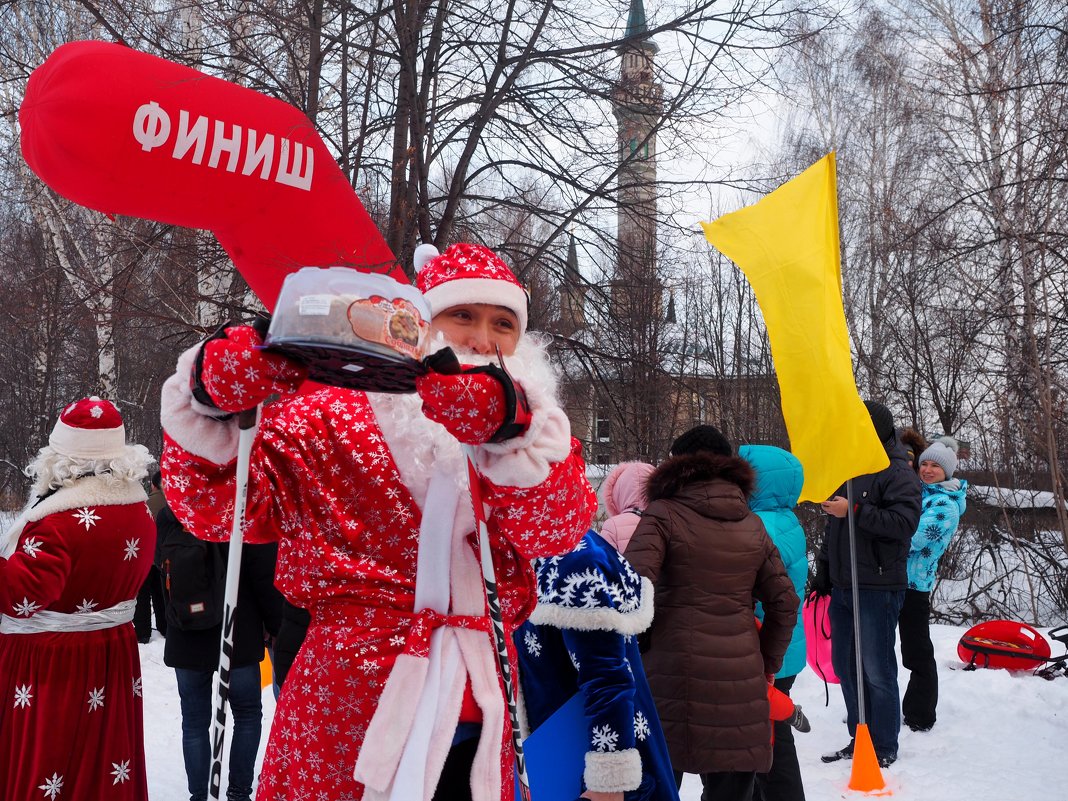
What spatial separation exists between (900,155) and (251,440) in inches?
762

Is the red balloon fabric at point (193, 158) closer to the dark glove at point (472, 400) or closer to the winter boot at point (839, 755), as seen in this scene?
the dark glove at point (472, 400)

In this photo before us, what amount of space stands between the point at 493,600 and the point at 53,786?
2.81 meters

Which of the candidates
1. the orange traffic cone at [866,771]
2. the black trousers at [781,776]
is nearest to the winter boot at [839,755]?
the orange traffic cone at [866,771]

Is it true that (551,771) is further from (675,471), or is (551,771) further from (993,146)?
(993,146)

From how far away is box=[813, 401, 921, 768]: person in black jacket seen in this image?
559 centimetres

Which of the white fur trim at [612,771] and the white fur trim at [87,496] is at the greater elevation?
the white fur trim at [87,496]

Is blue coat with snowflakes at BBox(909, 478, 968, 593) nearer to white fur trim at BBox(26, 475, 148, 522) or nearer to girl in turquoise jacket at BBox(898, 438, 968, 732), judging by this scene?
girl in turquoise jacket at BBox(898, 438, 968, 732)

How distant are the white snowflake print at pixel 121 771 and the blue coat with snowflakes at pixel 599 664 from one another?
214cm

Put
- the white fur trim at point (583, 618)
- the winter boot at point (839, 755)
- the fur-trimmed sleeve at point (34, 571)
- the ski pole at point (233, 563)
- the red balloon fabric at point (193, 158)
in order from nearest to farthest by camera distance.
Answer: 1. the ski pole at point (233, 563)
2. the white fur trim at point (583, 618)
3. the fur-trimmed sleeve at point (34, 571)
4. the red balloon fabric at point (193, 158)
5. the winter boot at point (839, 755)

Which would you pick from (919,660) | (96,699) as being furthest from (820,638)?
(96,699)

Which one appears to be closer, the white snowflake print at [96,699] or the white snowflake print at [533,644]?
the white snowflake print at [533,644]

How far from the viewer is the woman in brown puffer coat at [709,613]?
367 cm

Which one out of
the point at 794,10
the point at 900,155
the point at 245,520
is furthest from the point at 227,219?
the point at 900,155

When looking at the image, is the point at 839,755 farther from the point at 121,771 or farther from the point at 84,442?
the point at 84,442
